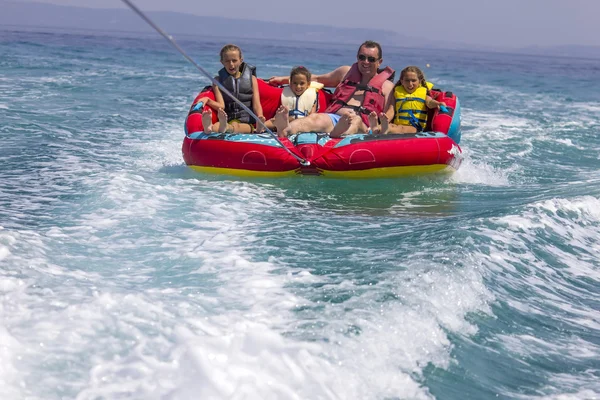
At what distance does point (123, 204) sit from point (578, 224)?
301cm

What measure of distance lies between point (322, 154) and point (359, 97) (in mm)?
992

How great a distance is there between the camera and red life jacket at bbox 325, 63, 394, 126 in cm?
616

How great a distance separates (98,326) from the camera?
9.16 feet

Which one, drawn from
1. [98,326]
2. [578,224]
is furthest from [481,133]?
[98,326]

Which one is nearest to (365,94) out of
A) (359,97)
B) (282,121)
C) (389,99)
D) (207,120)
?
(359,97)

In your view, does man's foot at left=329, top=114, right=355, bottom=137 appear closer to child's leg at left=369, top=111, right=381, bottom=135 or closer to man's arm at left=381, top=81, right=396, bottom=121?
child's leg at left=369, top=111, right=381, bottom=135

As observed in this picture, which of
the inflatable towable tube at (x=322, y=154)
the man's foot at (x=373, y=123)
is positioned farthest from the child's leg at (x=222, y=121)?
the man's foot at (x=373, y=123)

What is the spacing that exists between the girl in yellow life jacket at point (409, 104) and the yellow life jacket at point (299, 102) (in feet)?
2.14

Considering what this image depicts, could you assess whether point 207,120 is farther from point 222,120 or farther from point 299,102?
point 299,102

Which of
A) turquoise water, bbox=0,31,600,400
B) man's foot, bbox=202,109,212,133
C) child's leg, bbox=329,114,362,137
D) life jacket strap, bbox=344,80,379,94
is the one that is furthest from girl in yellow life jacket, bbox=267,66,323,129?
turquoise water, bbox=0,31,600,400

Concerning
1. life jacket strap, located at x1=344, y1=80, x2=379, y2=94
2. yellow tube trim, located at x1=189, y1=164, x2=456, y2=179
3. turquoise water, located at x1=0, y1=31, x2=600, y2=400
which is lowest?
turquoise water, located at x1=0, y1=31, x2=600, y2=400

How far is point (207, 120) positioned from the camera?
5672mm

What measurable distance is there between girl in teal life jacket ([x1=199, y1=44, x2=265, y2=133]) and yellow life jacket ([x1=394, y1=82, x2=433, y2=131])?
1.16 m

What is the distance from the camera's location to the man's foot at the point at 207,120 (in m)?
5.64
